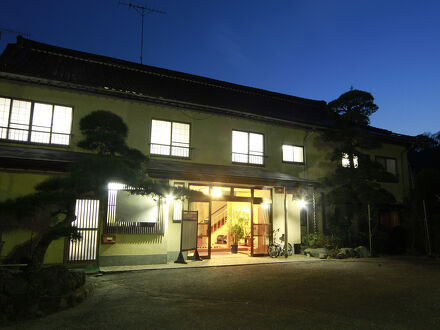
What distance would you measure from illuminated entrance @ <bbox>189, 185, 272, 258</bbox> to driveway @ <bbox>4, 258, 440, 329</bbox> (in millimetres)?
3106

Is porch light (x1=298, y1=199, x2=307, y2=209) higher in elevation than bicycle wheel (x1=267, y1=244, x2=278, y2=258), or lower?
higher

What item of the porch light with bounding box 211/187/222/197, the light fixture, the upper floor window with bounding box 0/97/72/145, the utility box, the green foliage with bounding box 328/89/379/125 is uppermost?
the green foliage with bounding box 328/89/379/125

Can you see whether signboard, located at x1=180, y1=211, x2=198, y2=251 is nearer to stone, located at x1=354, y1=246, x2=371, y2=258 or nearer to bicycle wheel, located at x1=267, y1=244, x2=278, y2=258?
bicycle wheel, located at x1=267, y1=244, x2=278, y2=258

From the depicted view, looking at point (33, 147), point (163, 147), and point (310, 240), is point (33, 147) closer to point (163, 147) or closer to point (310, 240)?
point (163, 147)

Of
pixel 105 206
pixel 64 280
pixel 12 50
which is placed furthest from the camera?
pixel 12 50

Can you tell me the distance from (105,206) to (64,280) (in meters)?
4.40

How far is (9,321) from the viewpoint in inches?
196

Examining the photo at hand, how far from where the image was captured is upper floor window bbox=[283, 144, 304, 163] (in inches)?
589

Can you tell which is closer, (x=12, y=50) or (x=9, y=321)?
(x=9, y=321)

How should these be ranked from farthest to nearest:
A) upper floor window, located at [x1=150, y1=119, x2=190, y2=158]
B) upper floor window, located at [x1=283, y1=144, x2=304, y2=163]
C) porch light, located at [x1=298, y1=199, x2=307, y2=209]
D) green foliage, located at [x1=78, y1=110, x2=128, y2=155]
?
upper floor window, located at [x1=283, y1=144, x2=304, y2=163] → porch light, located at [x1=298, y1=199, x2=307, y2=209] → upper floor window, located at [x1=150, y1=119, x2=190, y2=158] → green foliage, located at [x1=78, y1=110, x2=128, y2=155]

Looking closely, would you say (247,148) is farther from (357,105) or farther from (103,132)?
(103,132)

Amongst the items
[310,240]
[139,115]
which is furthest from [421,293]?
[139,115]

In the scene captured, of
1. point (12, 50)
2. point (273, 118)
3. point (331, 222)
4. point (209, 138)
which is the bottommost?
point (331, 222)

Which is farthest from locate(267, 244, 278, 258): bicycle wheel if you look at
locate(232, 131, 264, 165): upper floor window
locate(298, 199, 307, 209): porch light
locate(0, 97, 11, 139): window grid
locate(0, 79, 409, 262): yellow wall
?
locate(0, 97, 11, 139): window grid
